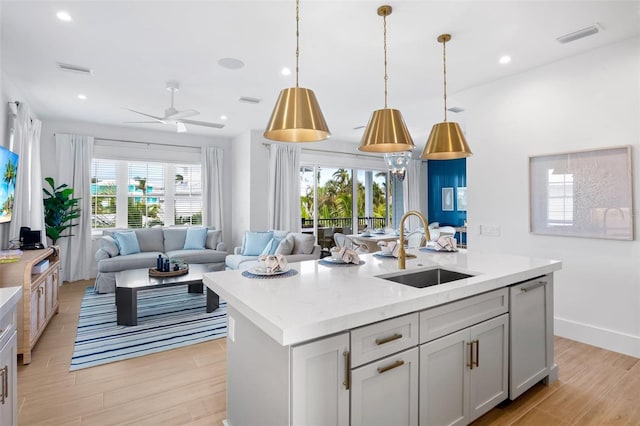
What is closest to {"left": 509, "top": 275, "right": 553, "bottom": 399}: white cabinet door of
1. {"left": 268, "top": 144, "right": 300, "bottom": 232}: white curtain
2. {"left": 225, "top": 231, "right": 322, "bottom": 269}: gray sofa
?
{"left": 225, "top": 231, "right": 322, "bottom": 269}: gray sofa

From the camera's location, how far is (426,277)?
2264mm

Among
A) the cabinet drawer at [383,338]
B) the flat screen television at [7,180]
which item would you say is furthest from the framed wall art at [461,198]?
the flat screen television at [7,180]

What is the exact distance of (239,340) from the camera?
5.53ft

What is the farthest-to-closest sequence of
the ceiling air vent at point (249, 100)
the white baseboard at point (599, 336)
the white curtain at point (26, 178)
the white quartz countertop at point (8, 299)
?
the ceiling air vent at point (249, 100), the white curtain at point (26, 178), the white baseboard at point (599, 336), the white quartz countertop at point (8, 299)

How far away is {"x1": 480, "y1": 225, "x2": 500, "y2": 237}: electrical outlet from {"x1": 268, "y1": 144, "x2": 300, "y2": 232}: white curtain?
3.78 meters

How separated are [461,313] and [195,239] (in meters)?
5.39

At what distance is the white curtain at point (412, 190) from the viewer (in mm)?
8852

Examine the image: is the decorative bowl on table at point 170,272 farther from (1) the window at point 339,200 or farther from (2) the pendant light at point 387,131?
(1) the window at point 339,200

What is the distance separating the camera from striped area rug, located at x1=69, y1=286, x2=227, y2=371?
9.77 feet

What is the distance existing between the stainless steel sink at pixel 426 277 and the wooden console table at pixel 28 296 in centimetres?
292

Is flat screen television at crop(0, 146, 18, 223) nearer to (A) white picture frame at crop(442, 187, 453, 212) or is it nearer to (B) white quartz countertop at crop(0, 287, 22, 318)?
(B) white quartz countertop at crop(0, 287, 22, 318)

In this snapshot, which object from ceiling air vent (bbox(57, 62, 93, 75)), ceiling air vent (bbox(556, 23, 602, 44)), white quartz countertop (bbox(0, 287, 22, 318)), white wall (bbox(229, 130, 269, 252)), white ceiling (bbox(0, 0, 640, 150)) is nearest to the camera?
white quartz countertop (bbox(0, 287, 22, 318))

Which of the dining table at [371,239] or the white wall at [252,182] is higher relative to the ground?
the white wall at [252,182]

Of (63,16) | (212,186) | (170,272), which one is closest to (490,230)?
(170,272)
